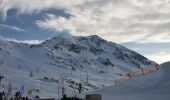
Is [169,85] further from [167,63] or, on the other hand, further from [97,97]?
[97,97]

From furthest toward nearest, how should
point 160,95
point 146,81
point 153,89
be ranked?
point 146,81
point 153,89
point 160,95

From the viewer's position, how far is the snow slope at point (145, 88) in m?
53.0

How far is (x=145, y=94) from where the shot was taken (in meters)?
54.5

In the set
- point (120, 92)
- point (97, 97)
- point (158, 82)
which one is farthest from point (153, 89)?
point (97, 97)

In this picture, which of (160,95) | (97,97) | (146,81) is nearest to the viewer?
(97,97)

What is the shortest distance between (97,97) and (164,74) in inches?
783

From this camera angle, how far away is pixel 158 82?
58562 mm

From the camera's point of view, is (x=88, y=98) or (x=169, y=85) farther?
(x=169, y=85)

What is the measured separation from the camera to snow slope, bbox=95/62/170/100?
53.0 m

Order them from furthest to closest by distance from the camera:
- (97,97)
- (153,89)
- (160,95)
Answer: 1. (153,89)
2. (160,95)
3. (97,97)

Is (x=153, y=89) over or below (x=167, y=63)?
below

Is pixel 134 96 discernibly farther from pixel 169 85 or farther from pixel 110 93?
pixel 110 93

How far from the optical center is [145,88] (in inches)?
2303

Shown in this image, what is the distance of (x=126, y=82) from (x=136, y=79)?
182cm
